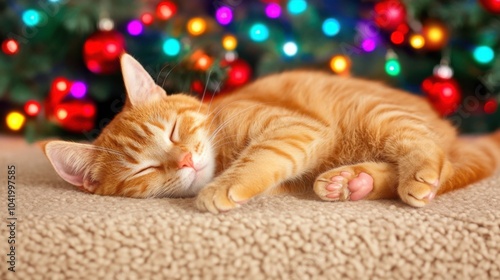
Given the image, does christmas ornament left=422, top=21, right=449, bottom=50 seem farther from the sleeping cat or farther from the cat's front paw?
the cat's front paw

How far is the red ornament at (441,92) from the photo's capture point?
2.40 metres

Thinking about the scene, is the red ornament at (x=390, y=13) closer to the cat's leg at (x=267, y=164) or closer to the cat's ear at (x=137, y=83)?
the cat's leg at (x=267, y=164)

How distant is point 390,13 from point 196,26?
0.93 m

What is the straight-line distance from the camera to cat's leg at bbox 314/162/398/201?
1.32m

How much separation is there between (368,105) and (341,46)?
3.44 ft

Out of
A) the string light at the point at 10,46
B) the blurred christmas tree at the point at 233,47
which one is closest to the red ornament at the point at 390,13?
the blurred christmas tree at the point at 233,47

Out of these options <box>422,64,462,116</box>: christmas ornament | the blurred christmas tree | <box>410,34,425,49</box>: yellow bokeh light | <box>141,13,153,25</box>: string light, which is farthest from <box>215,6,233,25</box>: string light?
<box>422,64,462,116</box>: christmas ornament

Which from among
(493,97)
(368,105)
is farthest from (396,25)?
(368,105)

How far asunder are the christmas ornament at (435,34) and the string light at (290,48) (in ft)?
2.09

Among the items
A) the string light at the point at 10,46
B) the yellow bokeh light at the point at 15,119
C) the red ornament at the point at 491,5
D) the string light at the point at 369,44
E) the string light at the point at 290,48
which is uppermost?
the red ornament at the point at 491,5

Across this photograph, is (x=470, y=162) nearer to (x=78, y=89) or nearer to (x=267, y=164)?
(x=267, y=164)

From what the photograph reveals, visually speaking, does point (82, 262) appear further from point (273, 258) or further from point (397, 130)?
point (397, 130)

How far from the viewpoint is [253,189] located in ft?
4.11

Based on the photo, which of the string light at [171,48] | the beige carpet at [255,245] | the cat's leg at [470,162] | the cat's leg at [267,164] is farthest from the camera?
the string light at [171,48]
